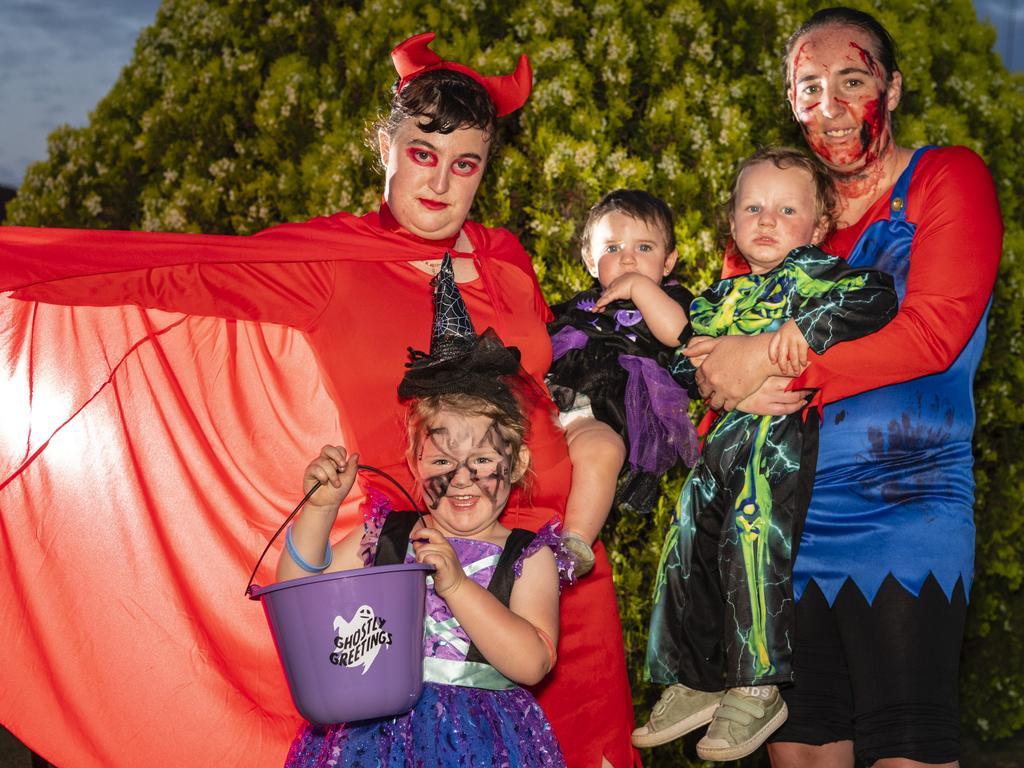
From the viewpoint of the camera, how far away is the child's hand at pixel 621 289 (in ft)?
11.3

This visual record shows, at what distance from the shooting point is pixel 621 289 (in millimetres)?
3461

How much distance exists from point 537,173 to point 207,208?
170 cm

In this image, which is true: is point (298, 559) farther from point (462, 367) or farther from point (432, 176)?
point (432, 176)

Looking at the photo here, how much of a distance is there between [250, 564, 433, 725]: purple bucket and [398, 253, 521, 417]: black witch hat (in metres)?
0.56

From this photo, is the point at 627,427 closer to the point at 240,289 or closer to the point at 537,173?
the point at 240,289

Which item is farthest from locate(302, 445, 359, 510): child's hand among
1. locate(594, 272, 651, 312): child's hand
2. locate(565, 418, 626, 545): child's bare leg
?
locate(594, 272, 651, 312): child's hand

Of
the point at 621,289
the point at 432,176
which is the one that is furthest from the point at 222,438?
the point at 621,289

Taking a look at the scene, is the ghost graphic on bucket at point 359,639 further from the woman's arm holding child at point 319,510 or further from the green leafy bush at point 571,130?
the green leafy bush at point 571,130

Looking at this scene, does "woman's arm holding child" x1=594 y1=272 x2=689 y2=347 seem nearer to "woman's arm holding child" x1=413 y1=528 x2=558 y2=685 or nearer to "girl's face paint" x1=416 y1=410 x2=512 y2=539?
"girl's face paint" x1=416 y1=410 x2=512 y2=539

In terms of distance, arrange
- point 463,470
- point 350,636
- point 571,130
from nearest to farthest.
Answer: point 350,636 → point 463,470 → point 571,130

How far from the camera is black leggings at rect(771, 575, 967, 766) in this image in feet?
9.16

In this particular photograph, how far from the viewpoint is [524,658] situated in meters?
2.59

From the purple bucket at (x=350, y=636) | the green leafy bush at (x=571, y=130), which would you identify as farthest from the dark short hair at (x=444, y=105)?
the green leafy bush at (x=571, y=130)

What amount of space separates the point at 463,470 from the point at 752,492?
833 millimetres
